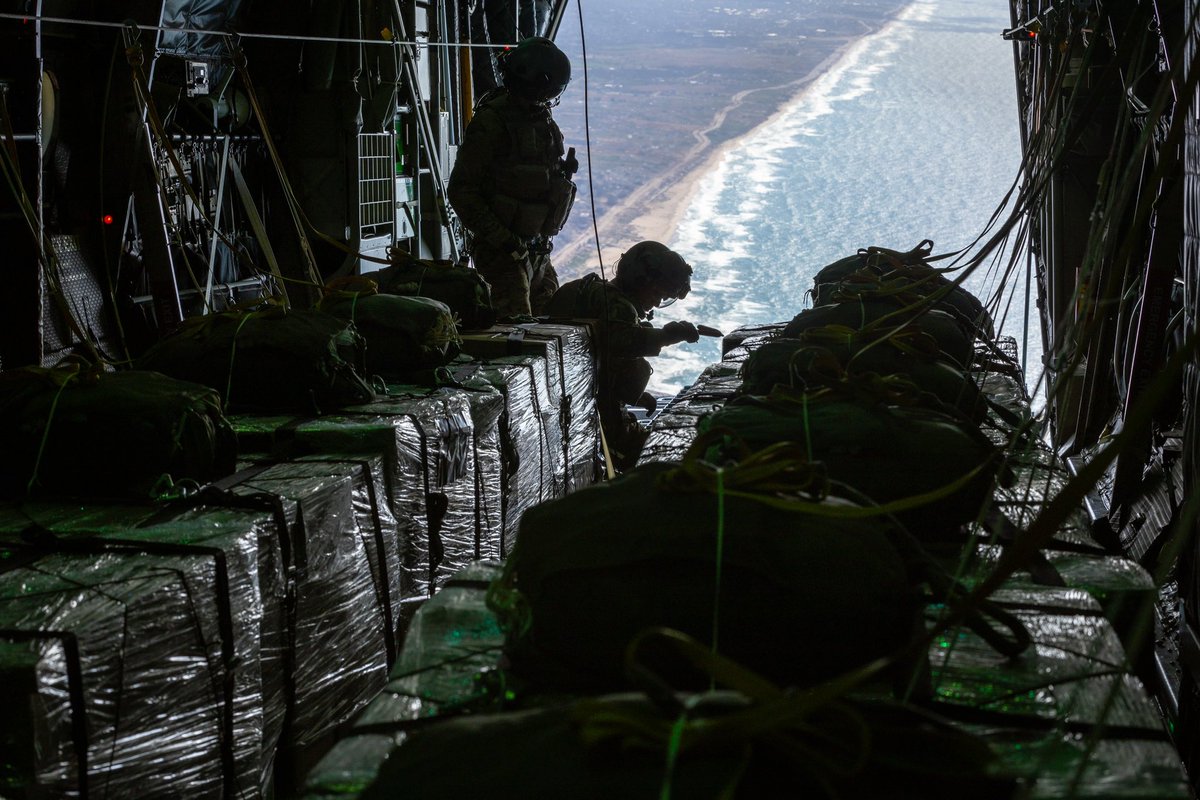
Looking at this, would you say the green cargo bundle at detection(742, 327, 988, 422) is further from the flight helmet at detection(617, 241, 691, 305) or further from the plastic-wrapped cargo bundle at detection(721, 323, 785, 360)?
the flight helmet at detection(617, 241, 691, 305)

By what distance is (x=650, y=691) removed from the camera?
4.56 ft

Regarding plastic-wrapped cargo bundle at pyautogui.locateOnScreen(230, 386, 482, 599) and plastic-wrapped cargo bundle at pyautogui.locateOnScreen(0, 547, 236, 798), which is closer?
plastic-wrapped cargo bundle at pyautogui.locateOnScreen(0, 547, 236, 798)

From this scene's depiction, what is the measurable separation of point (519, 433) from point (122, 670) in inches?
112

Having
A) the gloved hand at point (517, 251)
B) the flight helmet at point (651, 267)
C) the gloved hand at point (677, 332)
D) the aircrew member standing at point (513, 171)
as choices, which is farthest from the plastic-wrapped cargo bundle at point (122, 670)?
the gloved hand at point (517, 251)

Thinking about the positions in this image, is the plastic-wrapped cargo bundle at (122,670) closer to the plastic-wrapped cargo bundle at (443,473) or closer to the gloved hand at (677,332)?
the plastic-wrapped cargo bundle at (443,473)

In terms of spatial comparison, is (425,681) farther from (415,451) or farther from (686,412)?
(686,412)

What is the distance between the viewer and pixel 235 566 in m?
2.81

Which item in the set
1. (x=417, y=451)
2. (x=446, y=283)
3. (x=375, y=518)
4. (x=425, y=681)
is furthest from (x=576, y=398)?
(x=425, y=681)

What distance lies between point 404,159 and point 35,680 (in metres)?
7.60

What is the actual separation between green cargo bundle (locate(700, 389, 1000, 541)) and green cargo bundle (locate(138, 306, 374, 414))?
74.3 inches

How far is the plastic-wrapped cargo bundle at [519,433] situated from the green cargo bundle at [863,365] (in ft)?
4.98

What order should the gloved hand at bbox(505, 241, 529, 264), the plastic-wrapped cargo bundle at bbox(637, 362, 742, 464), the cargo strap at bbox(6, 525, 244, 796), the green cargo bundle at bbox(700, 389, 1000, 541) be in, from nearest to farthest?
the green cargo bundle at bbox(700, 389, 1000, 541) < the cargo strap at bbox(6, 525, 244, 796) < the plastic-wrapped cargo bundle at bbox(637, 362, 742, 464) < the gloved hand at bbox(505, 241, 529, 264)

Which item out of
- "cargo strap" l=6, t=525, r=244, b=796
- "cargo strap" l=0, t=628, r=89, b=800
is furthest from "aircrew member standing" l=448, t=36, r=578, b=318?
"cargo strap" l=0, t=628, r=89, b=800

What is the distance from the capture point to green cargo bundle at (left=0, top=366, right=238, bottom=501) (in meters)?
3.18
